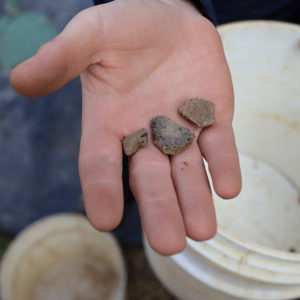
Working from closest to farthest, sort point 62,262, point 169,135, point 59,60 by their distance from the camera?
point 59,60, point 169,135, point 62,262

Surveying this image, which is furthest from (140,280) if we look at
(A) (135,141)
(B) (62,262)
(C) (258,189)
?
(A) (135,141)

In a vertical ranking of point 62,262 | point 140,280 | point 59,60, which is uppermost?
point 59,60

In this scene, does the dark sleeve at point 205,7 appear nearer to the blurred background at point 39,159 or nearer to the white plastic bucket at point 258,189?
the white plastic bucket at point 258,189

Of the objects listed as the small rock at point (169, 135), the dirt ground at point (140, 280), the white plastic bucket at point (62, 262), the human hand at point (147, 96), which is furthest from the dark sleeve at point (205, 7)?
the dirt ground at point (140, 280)

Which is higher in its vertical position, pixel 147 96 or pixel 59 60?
pixel 59 60

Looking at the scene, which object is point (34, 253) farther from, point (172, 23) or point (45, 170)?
point (172, 23)

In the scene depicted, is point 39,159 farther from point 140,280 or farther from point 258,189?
point 258,189

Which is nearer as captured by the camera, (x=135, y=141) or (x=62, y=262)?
(x=135, y=141)
